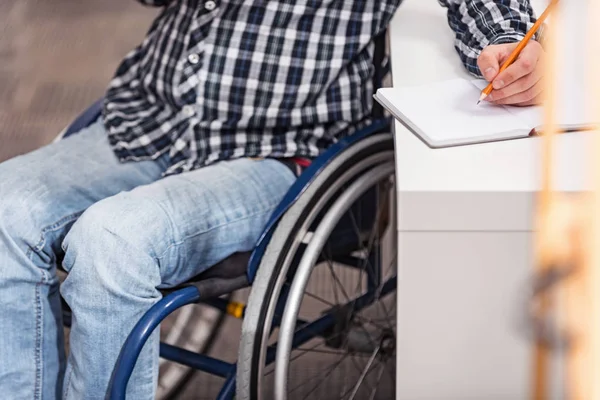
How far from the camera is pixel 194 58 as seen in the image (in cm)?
126

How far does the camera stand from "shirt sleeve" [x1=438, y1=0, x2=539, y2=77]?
1024 mm

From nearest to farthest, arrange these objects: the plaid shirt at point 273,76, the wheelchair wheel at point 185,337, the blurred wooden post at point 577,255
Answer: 1. the blurred wooden post at point 577,255
2. the plaid shirt at point 273,76
3. the wheelchair wheel at point 185,337

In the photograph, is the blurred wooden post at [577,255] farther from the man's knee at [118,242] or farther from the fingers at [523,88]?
the man's knee at [118,242]

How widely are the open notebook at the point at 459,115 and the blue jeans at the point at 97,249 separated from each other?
279 millimetres

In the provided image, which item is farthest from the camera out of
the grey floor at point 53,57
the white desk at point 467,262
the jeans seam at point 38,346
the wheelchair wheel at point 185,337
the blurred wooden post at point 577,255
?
the grey floor at point 53,57

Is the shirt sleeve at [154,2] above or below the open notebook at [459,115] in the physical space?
below

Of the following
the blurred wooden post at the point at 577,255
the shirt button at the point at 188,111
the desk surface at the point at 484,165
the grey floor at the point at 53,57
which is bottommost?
the grey floor at the point at 53,57

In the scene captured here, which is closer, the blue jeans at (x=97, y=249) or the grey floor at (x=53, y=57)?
the blue jeans at (x=97, y=249)

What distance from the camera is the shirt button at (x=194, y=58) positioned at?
126cm

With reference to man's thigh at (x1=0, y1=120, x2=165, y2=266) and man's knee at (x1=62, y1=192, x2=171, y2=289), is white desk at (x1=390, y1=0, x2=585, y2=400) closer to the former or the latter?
man's knee at (x1=62, y1=192, x2=171, y2=289)

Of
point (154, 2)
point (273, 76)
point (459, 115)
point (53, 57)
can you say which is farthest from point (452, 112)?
point (53, 57)

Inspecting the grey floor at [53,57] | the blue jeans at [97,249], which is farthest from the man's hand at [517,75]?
the grey floor at [53,57]

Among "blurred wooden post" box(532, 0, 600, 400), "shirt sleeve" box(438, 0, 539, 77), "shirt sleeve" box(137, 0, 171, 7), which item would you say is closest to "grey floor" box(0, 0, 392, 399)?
"shirt sleeve" box(137, 0, 171, 7)

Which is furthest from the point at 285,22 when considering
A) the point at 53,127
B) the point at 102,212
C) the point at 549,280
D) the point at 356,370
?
the point at 53,127
